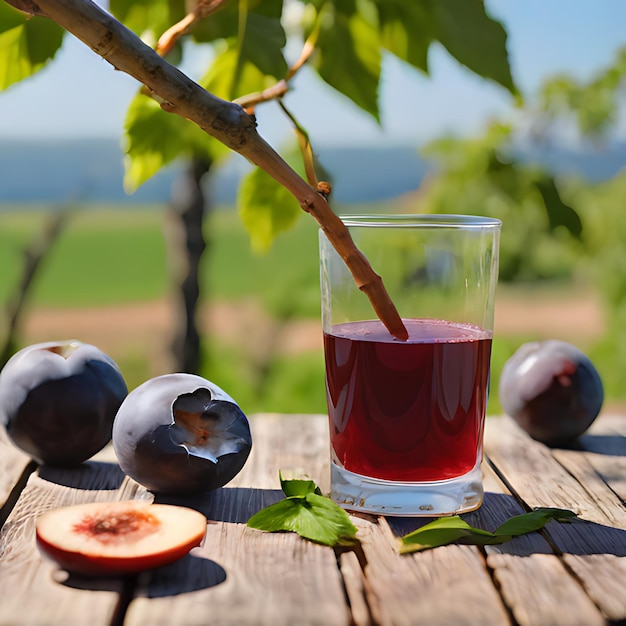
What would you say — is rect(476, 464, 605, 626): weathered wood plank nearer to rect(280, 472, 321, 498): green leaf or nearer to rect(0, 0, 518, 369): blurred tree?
rect(280, 472, 321, 498): green leaf

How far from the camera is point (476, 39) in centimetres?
88

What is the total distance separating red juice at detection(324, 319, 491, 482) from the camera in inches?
33.4

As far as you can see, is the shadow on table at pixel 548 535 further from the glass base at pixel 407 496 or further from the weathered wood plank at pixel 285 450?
the weathered wood plank at pixel 285 450

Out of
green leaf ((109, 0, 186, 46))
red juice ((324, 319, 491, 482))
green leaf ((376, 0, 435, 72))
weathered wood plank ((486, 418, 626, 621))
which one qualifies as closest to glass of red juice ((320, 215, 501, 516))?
red juice ((324, 319, 491, 482))

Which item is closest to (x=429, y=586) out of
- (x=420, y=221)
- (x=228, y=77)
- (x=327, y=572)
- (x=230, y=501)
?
(x=327, y=572)

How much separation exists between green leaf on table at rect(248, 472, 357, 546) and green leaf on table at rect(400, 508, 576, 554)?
2.3 inches

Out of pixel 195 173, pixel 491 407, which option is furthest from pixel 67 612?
pixel 491 407

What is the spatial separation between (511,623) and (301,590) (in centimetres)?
17

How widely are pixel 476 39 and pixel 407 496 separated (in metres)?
0.49

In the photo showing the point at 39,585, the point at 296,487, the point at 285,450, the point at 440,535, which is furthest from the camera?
the point at 285,450

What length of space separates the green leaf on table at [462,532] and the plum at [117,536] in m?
0.20

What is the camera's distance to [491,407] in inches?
151

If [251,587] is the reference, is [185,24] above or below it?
above

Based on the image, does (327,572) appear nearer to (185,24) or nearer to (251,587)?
(251,587)
